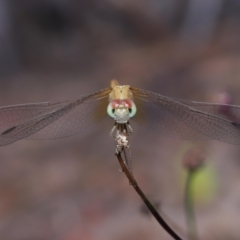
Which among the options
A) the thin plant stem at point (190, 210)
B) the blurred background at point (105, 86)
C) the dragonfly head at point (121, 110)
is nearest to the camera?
the dragonfly head at point (121, 110)

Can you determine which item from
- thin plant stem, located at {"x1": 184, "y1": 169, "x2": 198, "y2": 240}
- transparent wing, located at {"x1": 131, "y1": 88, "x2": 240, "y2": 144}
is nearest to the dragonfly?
transparent wing, located at {"x1": 131, "y1": 88, "x2": 240, "y2": 144}

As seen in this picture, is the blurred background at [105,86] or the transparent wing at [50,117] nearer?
the transparent wing at [50,117]

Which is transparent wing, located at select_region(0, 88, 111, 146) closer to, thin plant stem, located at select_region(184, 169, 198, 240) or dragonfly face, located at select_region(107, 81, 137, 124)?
dragonfly face, located at select_region(107, 81, 137, 124)

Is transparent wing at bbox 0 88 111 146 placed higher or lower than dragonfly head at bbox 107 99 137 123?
higher

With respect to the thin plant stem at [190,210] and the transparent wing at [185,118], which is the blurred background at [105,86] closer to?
the thin plant stem at [190,210]

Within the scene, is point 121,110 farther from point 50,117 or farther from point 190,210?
point 190,210

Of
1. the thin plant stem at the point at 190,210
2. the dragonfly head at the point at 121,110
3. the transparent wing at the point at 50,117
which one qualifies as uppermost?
the transparent wing at the point at 50,117

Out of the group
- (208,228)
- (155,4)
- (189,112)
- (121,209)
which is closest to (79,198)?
(121,209)

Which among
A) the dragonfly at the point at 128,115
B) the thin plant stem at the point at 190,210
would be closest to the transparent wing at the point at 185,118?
the dragonfly at the point at 128,115

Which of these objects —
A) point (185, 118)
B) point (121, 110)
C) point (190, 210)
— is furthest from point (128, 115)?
point (190, 210)
